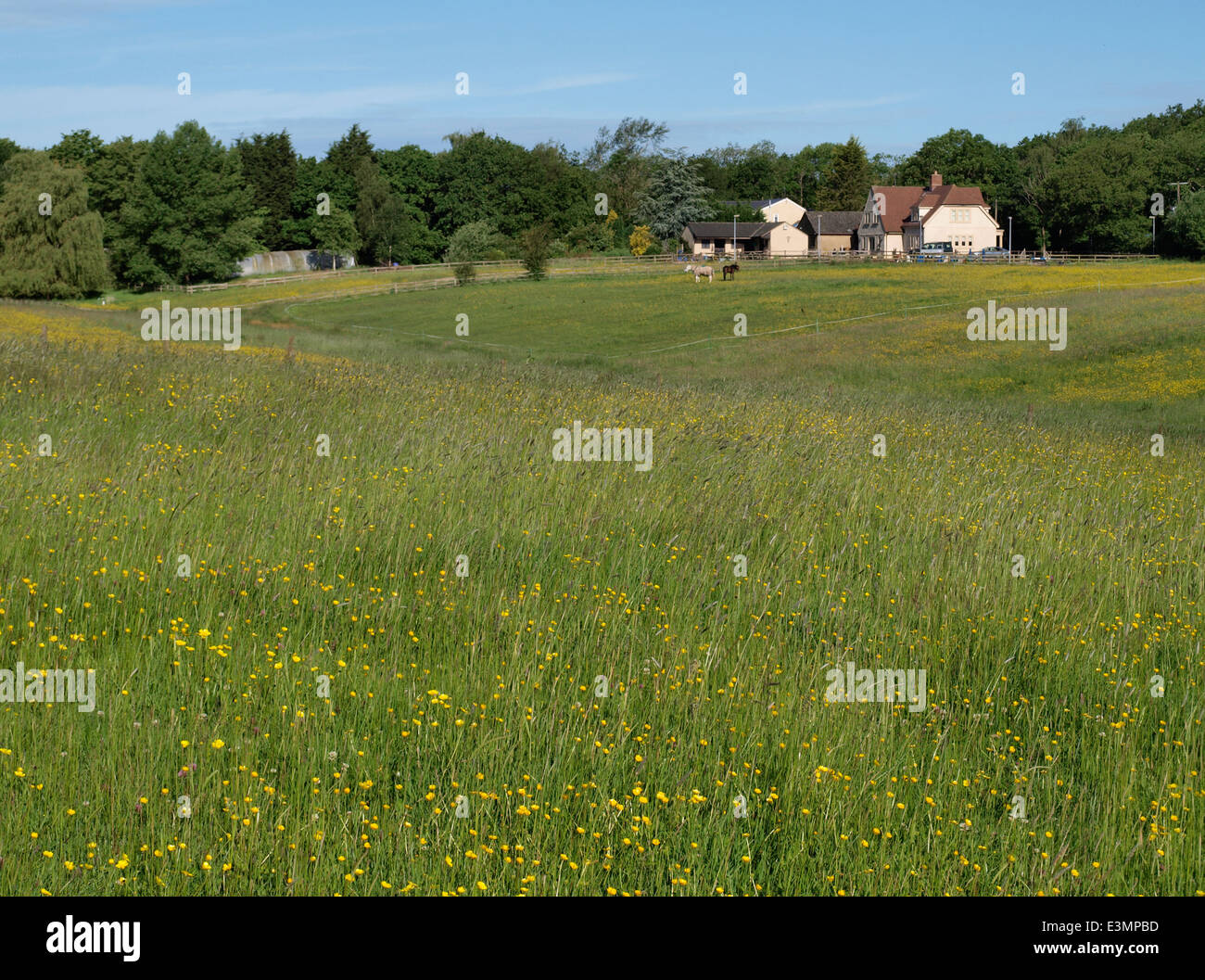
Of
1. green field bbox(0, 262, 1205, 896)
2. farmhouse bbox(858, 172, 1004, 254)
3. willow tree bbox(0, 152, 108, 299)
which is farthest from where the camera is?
farmhouse bbox(858, 172, 1004, 254)

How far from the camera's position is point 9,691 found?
5.26 metres

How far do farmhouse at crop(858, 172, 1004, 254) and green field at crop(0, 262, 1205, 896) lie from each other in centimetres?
A: 11085

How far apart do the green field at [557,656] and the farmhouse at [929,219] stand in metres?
111

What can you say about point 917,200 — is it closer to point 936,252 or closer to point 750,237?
point 750,237

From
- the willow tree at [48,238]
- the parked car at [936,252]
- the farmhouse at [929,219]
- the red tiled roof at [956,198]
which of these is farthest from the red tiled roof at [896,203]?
the willow tree at [48,238]

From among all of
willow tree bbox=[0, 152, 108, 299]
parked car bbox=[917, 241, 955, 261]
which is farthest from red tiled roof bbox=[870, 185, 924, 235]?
willow tree bbox=[0, 152, 108, 299]

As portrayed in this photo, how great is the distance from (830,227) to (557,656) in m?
137

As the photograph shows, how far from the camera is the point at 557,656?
6.09 m

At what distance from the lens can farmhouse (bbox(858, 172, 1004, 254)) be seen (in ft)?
388

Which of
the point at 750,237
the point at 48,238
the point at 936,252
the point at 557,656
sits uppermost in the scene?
the point at 750,237

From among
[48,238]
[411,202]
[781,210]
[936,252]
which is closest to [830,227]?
[781,210]

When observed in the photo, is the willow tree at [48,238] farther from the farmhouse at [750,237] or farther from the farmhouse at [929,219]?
the farmhouse at [929,219]

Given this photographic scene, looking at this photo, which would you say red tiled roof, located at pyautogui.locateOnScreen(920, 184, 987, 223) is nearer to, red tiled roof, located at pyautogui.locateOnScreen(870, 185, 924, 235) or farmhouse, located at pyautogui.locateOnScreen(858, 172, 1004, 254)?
farmhouse, located at pyautogui.locateOnScreen(858, 172, 1004, 254)

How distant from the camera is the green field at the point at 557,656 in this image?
14.6 ft
